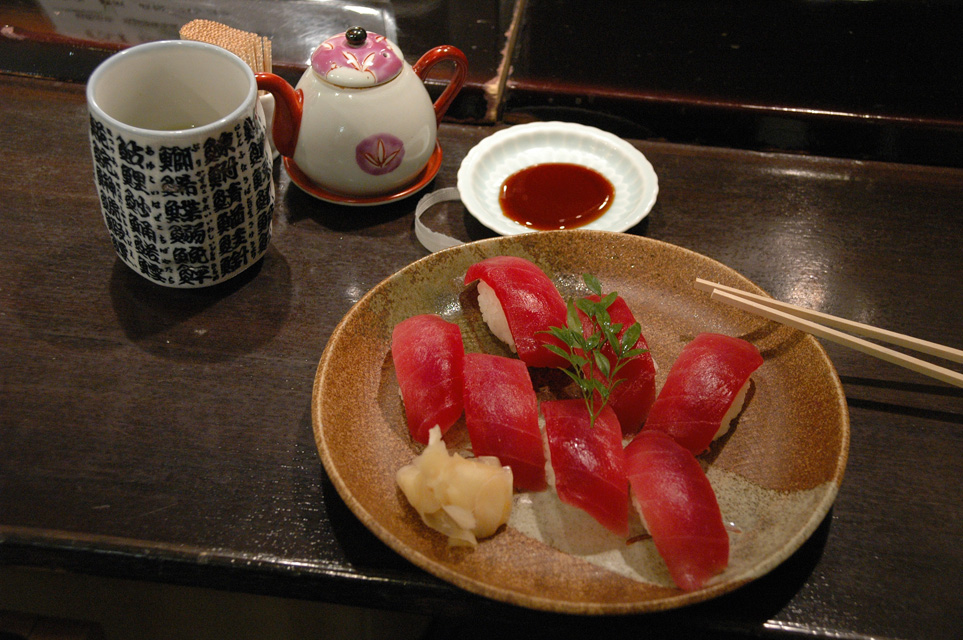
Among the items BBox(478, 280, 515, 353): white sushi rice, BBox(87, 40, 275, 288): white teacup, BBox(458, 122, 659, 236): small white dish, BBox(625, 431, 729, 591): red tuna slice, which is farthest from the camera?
BBox(458, 122, 659, 236): small white dish

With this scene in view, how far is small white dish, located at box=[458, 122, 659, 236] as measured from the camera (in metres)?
1.51

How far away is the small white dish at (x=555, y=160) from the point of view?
1.51 m

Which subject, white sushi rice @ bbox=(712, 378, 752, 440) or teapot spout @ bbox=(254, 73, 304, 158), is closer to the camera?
white sushi rice @ bbox=(712, 378, 752, 440)

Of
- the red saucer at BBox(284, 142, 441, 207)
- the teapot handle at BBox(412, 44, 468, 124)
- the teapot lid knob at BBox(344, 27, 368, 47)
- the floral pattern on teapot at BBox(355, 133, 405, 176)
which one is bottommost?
the red saucer at BBox(284, 142, 441, 207)

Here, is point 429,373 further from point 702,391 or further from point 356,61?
point 356,61

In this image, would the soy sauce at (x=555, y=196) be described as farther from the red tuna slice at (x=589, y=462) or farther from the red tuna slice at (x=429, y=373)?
the red tuna slice at (x=589, y=462)

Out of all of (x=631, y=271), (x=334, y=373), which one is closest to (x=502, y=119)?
(x=631, y=271)

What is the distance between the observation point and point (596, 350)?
3.50ft

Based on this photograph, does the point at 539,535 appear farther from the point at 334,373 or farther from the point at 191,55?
the point at 191,55

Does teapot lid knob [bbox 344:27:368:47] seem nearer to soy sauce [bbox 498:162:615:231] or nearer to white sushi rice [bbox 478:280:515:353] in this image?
soy sauce [bbox 498:162:615:231]

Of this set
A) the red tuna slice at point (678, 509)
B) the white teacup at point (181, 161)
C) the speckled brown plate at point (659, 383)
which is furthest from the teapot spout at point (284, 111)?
the red tuna slice at point (678, 509)

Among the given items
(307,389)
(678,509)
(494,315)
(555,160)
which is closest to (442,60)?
(555,160)

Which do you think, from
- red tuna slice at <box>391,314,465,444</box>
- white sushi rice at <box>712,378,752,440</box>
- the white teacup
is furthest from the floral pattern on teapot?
white sushi rice at <box>712,378,752,440</box>

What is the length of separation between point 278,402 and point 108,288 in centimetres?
49
